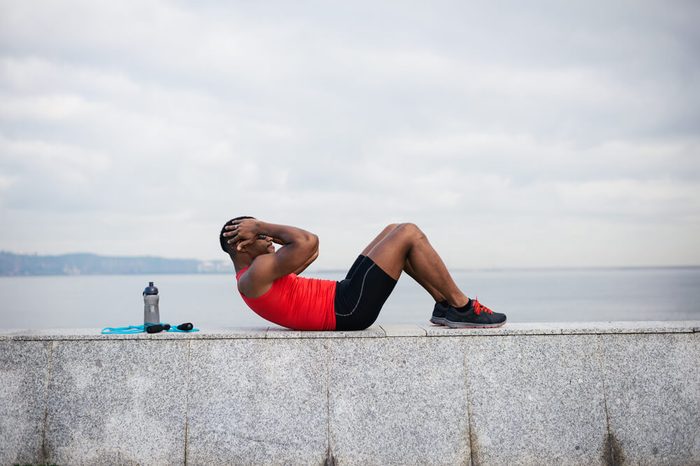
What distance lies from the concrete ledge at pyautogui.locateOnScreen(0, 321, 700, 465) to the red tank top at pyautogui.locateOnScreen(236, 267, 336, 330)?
19 centimetres

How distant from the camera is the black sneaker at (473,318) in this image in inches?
195

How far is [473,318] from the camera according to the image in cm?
495

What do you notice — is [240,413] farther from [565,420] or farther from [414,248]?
[565,420]

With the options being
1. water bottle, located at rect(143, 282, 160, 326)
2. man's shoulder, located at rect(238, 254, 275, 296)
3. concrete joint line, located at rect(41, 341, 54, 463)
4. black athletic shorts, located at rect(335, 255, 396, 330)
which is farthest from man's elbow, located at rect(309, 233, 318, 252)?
concrete joint line, located at rect(41, 341, 54, 463)

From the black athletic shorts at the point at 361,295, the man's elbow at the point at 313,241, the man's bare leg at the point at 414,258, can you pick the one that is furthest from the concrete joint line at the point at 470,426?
the man's elbow at the point at 313,241

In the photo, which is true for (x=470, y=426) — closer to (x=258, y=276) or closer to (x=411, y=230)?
(x=411, y=230)

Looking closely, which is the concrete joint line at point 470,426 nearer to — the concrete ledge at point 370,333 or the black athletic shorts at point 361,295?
the concrete ledge at point 370,333

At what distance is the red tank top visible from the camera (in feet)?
16.0

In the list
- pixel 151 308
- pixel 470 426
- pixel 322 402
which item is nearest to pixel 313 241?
pixel 322 402

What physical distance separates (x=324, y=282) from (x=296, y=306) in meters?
0.35

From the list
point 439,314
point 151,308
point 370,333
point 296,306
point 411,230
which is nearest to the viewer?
point 370,333

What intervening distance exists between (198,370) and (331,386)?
3.26 feet

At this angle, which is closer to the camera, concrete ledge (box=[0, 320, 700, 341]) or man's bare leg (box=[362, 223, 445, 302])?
concrete ledge (box=[0, 320, 700, 341])

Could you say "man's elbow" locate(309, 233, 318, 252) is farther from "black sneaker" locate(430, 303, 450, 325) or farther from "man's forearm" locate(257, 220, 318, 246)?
"black sneaker" locate(430, 303, 450, 325)
